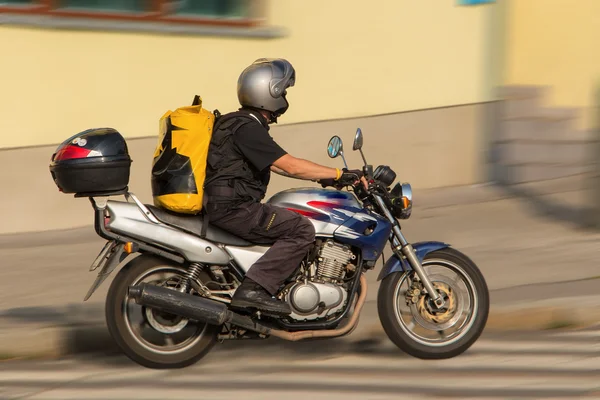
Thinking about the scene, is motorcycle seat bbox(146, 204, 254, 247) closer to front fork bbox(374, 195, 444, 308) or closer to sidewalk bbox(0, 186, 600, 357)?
front fork bbox(374, 195, 444, 308)

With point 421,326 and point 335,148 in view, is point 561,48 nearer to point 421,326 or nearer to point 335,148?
point 421,326

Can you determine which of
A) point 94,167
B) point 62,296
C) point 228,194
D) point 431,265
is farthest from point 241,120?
point 62,296

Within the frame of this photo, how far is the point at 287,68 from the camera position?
5.89 meters

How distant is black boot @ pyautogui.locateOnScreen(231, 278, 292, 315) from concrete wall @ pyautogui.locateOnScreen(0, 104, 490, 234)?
426 cm

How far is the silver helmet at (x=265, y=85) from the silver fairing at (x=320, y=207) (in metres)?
0.48

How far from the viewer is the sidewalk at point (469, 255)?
6492 mm

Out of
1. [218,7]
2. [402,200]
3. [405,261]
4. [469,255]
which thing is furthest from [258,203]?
[218,7]

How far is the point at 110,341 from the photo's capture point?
6500mm

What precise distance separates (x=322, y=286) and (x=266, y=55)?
5.01m

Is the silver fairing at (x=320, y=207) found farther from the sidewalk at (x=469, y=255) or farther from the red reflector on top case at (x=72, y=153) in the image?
the red reflector on top case at (x=72, y=153)

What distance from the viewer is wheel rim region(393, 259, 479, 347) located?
19.8 ft

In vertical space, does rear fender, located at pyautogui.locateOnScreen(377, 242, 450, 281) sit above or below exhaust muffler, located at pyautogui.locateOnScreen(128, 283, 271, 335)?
above

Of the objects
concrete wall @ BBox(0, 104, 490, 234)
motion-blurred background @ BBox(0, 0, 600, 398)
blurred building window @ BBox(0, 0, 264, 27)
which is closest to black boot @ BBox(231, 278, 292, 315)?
motion-blurred background @ BBox(0, 0, 600, 398)

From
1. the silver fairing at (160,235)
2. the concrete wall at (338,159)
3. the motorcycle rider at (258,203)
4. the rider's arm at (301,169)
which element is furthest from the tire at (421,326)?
the concrete wall at (338,159)
